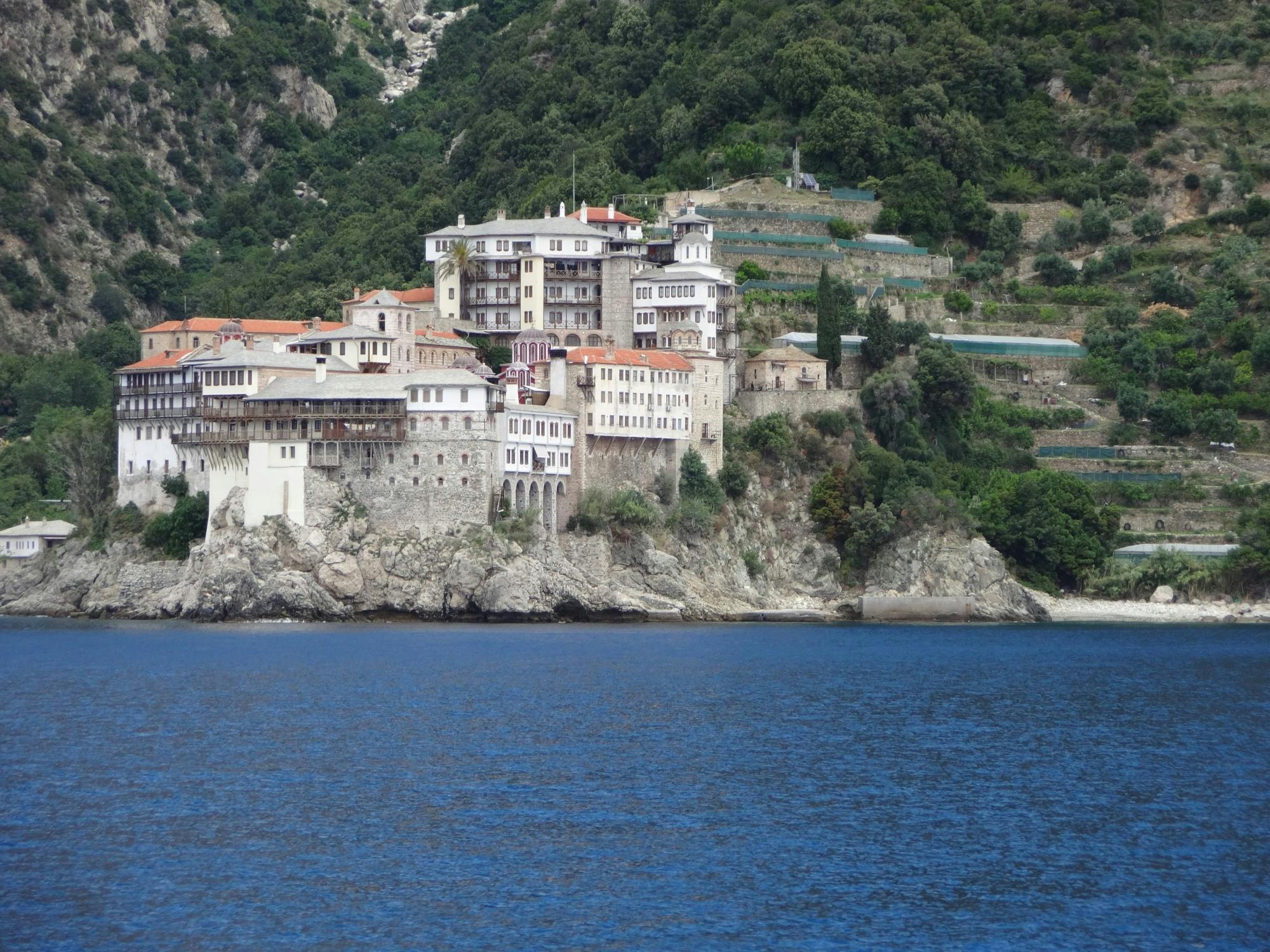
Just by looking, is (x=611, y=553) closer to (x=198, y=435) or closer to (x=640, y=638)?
(x=640, y=638)

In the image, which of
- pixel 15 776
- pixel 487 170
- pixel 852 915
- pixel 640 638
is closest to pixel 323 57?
pixel 487 170

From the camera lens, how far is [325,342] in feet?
276

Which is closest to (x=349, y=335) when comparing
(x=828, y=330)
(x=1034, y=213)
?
(x=828, y=330)

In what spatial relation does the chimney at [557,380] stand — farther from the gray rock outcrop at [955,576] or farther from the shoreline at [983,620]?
the gray rock outcrop at [955,576]

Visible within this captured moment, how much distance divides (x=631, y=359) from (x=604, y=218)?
42.7 feet

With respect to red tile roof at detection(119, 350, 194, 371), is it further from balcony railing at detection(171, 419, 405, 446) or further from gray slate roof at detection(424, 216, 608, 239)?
gray slate roof at detection(424, 216, 608, 239)

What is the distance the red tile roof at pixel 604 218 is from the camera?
92.5 m

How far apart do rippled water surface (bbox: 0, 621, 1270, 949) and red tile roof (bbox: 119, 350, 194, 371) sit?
17.8 meters

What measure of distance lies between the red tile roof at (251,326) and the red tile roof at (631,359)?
11280 millimetres

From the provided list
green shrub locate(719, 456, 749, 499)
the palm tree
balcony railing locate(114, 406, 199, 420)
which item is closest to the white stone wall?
balcony railing locate(114, 406, 199, 420)

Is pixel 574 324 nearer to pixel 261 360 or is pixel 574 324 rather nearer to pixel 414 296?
pixel 414 296

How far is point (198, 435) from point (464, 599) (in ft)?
42.9

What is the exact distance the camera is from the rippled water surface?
33781 millimetres

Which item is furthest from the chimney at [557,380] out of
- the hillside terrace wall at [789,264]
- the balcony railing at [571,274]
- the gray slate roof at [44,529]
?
the gray slate roof at [44,529]
